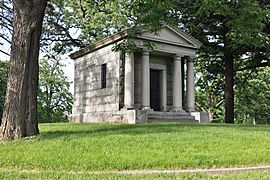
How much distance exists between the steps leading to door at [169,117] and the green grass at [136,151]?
6506mm

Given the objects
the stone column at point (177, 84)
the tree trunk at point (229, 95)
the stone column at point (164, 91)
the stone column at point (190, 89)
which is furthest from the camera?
the tree trunk at point (229, 95)

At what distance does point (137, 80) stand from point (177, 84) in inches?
89.8

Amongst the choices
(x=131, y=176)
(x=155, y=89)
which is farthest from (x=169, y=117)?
(x=131, y=176)

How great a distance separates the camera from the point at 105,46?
19562 millimetres

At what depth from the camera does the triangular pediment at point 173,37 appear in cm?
1892

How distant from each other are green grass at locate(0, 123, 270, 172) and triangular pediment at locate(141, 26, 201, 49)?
897 centimetres

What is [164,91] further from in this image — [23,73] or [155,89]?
[23,73]

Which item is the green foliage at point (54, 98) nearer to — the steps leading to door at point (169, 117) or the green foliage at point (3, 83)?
the green foliage at point (3, 83)

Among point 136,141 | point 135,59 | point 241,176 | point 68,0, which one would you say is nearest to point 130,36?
point 135,59

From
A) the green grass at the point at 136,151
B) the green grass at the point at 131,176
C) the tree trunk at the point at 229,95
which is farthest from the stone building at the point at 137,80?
the green grass at the point at 131,176

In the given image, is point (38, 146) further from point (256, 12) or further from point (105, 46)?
point (105, 46)

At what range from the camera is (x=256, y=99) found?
40.8 metres

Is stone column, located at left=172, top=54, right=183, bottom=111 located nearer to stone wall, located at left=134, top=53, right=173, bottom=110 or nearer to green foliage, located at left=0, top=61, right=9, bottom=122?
stone wall, located at left=134, top=53, right=173, bottom=110

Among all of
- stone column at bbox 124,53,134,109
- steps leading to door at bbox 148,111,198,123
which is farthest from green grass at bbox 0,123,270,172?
stone column at bbox 124,53,134,109
